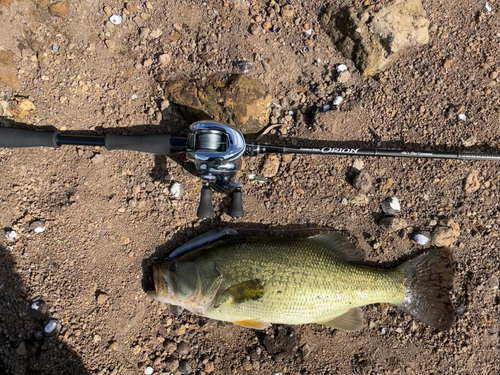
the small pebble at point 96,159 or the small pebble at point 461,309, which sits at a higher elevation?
the small pebble at point 96,159

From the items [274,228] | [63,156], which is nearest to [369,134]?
[274,228]

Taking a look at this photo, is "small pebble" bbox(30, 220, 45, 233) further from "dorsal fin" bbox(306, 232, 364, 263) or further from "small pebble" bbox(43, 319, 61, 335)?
"dorsal fin" bbox(306, 232, 364, 263)

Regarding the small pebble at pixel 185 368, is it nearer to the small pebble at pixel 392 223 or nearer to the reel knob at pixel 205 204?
the reel knob at pixel 205 204

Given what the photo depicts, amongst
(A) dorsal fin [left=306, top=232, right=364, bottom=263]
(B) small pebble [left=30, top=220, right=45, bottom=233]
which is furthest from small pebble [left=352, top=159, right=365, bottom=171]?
(B) small pebble [left=30, top=220, right=45, bottom=233]

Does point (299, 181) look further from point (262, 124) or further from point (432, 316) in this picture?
point (432, 316)

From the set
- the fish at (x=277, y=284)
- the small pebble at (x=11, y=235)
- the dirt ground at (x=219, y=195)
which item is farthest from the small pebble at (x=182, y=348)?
the small pebble at (x=11, y=235)

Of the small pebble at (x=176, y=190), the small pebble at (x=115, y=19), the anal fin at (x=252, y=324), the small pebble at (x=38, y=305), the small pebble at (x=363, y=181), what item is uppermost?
the small pebble at (x=115, y=19)
